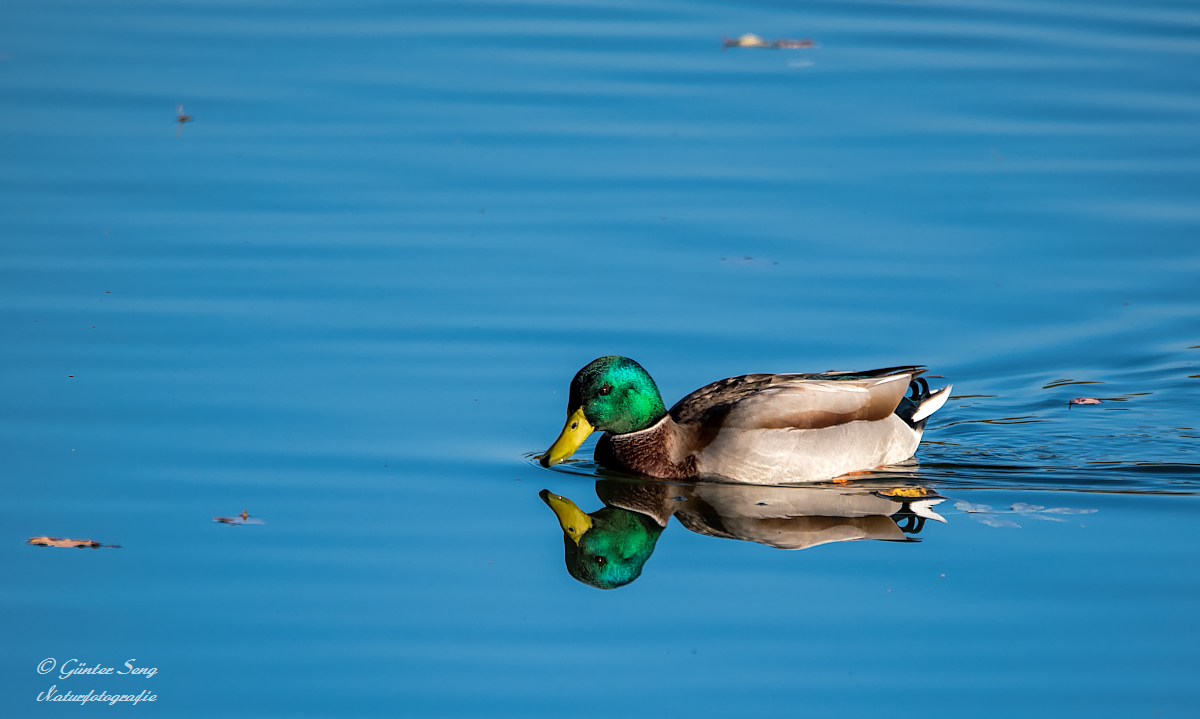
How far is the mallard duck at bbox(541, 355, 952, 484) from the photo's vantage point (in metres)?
8.38


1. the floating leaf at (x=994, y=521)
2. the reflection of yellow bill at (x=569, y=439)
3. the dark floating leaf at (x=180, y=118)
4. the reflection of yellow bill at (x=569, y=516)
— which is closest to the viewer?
the floating leaf at (x=994, y=521)

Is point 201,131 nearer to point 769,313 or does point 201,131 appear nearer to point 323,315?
point 323,315

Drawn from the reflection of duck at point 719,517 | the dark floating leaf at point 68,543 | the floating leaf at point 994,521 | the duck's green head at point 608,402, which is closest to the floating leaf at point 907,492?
the reflection of duck at point 719,517

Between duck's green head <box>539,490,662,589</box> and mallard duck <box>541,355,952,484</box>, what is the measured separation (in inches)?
19.8

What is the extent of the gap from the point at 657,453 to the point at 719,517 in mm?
776

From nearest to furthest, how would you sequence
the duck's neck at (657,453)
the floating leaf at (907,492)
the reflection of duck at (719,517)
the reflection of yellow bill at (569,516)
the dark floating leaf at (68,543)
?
the dark floating leaf at (68,543), the reflection of duck at (719,517), the reflection of yellow bill at (569,516), the floating leaf at (907,492), the duck's neck at (657,453)

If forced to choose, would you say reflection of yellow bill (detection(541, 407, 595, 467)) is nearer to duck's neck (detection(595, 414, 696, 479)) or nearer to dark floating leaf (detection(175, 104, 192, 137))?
duck's neck (detection(595, 414, 696, 479))

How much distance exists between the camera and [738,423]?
8.35m

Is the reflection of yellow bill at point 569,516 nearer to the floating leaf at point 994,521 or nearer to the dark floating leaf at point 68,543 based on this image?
the floating leaf at point 994,521

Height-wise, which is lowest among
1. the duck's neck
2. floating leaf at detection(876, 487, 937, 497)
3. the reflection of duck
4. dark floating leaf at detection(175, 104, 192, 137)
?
floating leaf at detection(876, 487, 937, 497)

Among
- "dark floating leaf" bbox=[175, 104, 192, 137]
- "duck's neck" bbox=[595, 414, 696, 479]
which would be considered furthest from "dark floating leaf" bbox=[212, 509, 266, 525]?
"dark floating leaf" bbox=[175, 104, 192, 137]

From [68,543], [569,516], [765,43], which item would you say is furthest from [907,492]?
[765,43]

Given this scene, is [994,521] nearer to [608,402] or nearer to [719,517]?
[719,517]

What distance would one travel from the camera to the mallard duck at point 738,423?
838 centimetres
